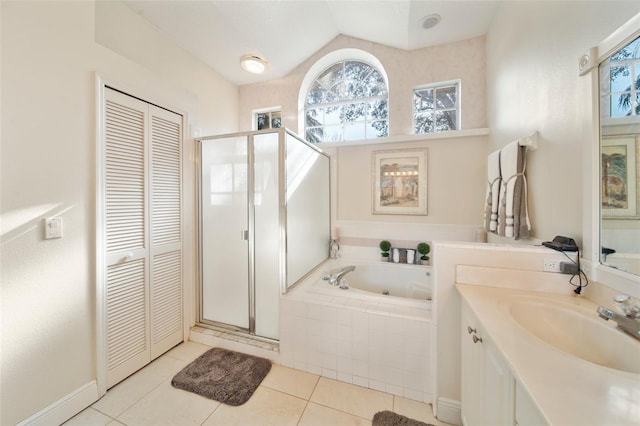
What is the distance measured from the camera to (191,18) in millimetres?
2051

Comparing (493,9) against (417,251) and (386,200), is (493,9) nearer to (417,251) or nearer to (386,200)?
(386,200)

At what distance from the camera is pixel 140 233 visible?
1.84 m

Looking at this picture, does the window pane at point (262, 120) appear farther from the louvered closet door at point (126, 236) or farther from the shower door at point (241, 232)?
the louvered closet door at point (126, 236)

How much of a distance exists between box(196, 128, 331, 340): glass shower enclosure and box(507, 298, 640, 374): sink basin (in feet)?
5.09

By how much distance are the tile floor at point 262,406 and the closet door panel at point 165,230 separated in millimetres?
383

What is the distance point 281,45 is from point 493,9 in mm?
2048

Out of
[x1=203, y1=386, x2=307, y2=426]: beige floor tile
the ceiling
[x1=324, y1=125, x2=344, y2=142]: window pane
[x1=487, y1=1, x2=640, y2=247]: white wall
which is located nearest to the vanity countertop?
[x1=487, y1=1, x2=640, y2=247]: white wall

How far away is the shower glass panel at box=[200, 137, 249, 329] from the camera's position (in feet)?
7.00

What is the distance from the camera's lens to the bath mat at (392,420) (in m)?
1.36

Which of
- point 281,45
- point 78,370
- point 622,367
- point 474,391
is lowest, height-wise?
point 78,370

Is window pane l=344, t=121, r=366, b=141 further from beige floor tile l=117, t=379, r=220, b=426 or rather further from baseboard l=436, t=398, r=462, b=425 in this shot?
beige floor tile l=117, t=379, r=220, b=426

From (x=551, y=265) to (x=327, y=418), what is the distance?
1517mm

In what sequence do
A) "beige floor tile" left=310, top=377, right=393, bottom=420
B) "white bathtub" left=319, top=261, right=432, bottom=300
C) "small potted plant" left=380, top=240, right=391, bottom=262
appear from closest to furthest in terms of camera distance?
"beige floor tile" left=310, top=377, right=393, bottom=420
"white bathtub" left=319, top=261, right=432, bottom=300
"small potted plant" left=380, top=240, right=391, bottom=262

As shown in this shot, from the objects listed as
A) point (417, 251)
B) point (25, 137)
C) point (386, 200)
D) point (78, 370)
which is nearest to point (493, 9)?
point (386, 200)
